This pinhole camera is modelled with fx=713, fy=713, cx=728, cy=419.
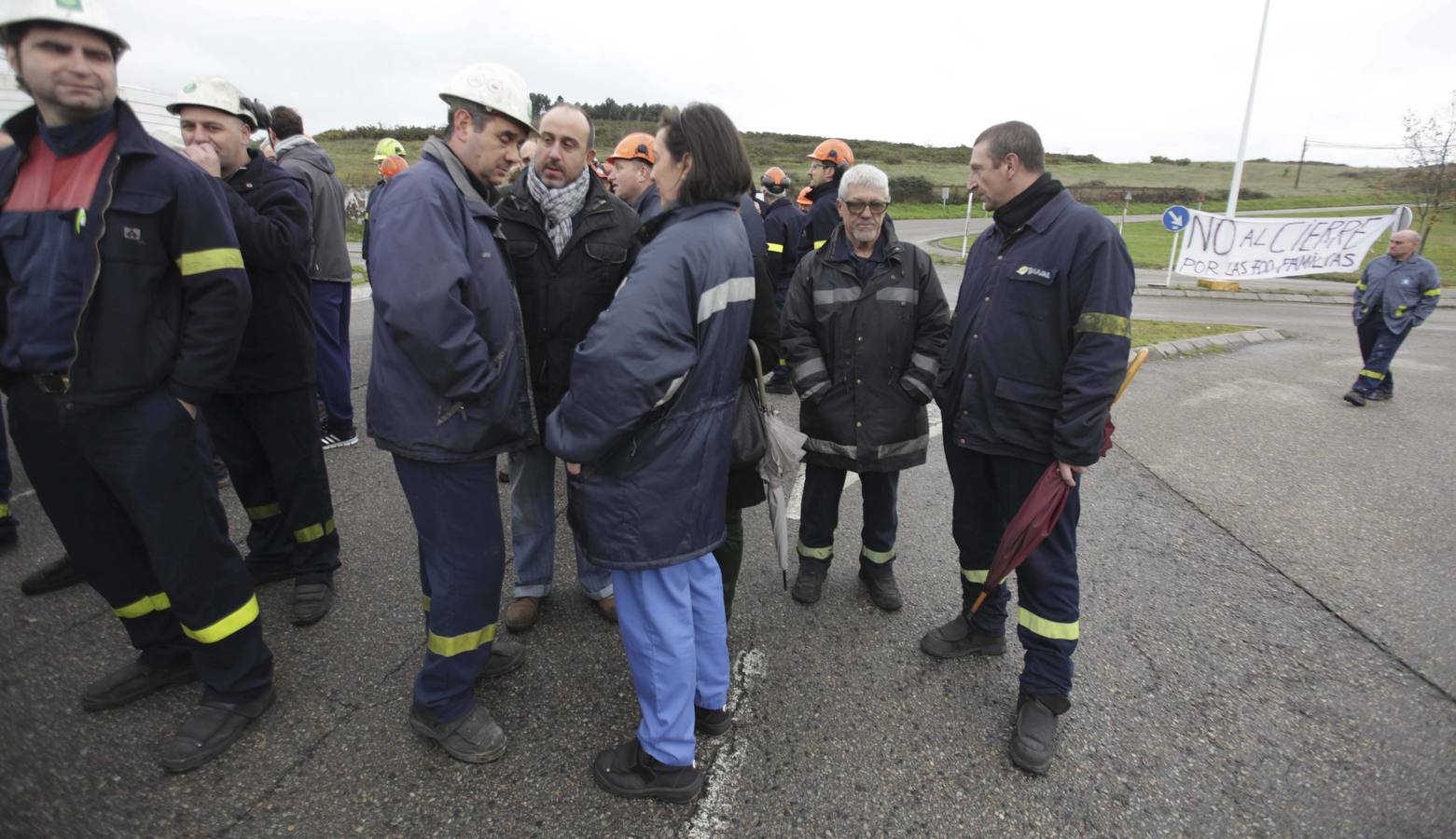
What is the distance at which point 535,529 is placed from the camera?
336 cm

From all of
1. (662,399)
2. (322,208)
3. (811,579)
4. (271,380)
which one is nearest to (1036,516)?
(811,579)

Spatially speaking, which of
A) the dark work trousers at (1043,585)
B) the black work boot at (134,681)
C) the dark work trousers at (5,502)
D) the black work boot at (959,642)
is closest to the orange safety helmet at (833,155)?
the dark work trousers at (1043,585)

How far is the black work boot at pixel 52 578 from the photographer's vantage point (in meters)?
3.39

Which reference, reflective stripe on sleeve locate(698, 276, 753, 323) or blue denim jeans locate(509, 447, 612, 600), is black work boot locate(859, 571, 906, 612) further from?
reflective stripe on sleeve locate(698, 276, 753, 323)

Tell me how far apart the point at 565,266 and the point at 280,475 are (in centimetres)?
174

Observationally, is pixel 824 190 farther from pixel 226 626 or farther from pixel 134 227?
pixel 226 626

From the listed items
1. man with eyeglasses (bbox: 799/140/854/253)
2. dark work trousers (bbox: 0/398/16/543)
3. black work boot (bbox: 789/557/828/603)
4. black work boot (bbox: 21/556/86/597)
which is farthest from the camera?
man with eyeglasses (bbox: 799/140/854/253)

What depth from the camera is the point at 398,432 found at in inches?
89.7

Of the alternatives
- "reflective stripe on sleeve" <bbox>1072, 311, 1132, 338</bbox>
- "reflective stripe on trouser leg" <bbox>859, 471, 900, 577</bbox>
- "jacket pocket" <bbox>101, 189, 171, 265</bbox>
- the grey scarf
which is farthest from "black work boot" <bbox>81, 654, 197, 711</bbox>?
"reflective stripe on sleeve" <bbox>1072, 311, 1132, 338</bbox>

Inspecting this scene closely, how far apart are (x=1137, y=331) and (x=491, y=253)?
10.7 meters

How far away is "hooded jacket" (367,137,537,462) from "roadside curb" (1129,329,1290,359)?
345 inches

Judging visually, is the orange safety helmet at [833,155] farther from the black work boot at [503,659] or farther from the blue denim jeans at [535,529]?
the black work boot at [503,659]

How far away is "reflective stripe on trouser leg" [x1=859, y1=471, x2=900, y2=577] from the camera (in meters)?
3.51

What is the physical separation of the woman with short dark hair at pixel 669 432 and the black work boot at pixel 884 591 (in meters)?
1.32
